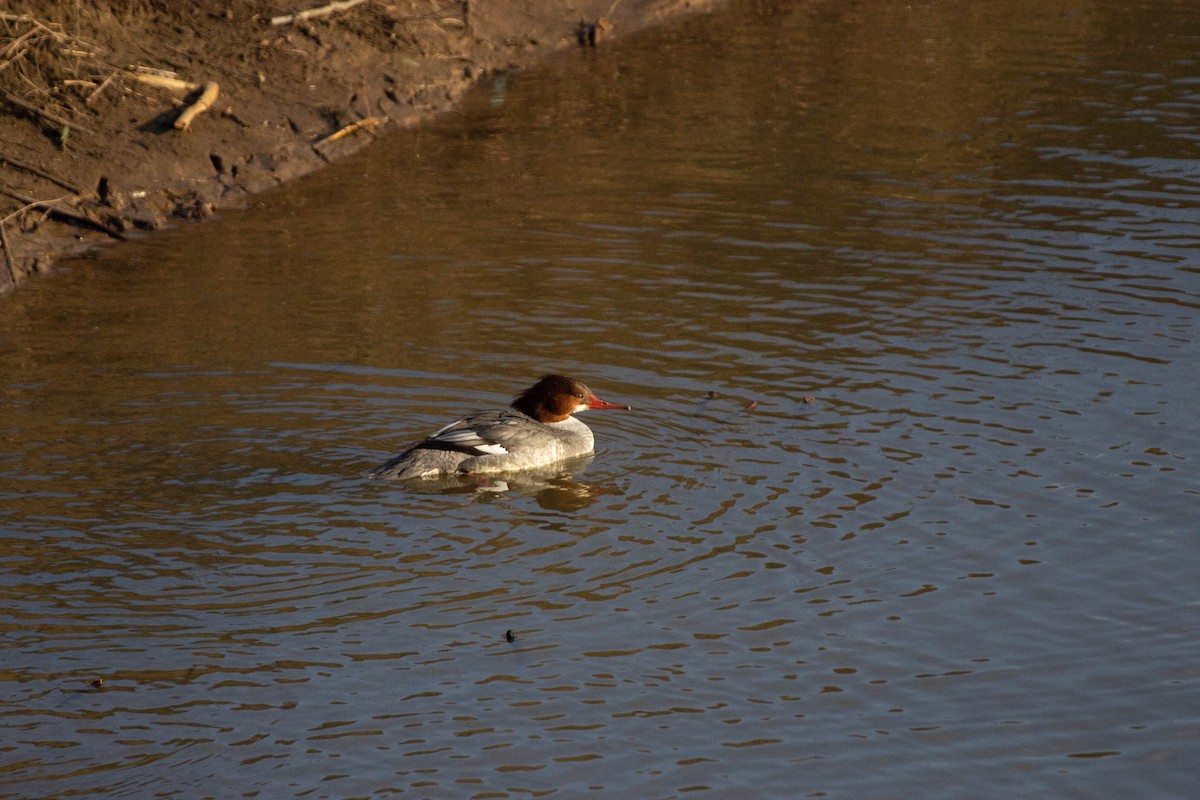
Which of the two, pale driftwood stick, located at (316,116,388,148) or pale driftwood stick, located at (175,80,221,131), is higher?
pale driftwood stick, located at (175,80,221,131)

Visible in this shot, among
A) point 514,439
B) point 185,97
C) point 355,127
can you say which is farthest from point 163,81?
point 514,439

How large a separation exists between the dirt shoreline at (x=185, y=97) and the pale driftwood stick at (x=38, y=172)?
0.05ft

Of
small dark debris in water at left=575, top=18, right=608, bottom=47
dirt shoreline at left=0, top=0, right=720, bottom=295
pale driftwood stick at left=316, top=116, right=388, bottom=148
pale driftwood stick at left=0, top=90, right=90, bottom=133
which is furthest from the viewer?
small dark debris in water at left=575, top=18, right=608, bottom=47

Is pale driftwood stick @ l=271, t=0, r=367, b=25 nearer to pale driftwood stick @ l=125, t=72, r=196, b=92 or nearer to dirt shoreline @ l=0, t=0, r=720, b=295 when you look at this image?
dirt shoreline @ l=0, t=0, r=720, b=295

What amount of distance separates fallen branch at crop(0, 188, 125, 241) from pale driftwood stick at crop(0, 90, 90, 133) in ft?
3.70

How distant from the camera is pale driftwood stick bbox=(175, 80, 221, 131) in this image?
1618 cm

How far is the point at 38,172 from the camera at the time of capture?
15125 mm

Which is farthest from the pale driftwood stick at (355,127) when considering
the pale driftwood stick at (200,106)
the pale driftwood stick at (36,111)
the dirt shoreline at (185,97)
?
the pale driftwood stick at (36,111)

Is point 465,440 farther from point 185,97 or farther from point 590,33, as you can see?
point 590,33

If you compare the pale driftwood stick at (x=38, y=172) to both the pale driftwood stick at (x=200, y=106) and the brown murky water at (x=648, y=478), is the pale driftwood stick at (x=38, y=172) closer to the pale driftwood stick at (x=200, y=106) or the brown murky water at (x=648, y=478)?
the brown murky water at (x=648, y=478)

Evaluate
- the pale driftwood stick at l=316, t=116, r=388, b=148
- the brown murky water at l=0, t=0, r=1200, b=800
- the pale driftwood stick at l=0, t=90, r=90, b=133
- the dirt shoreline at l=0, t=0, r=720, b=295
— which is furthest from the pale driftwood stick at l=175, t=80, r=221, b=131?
the brown murky water at l=0, t=0, r=1200, b=800

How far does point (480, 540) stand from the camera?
9094 mm

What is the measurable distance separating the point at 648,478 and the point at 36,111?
29.8 ft

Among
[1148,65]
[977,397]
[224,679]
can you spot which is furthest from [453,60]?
[224,679]
